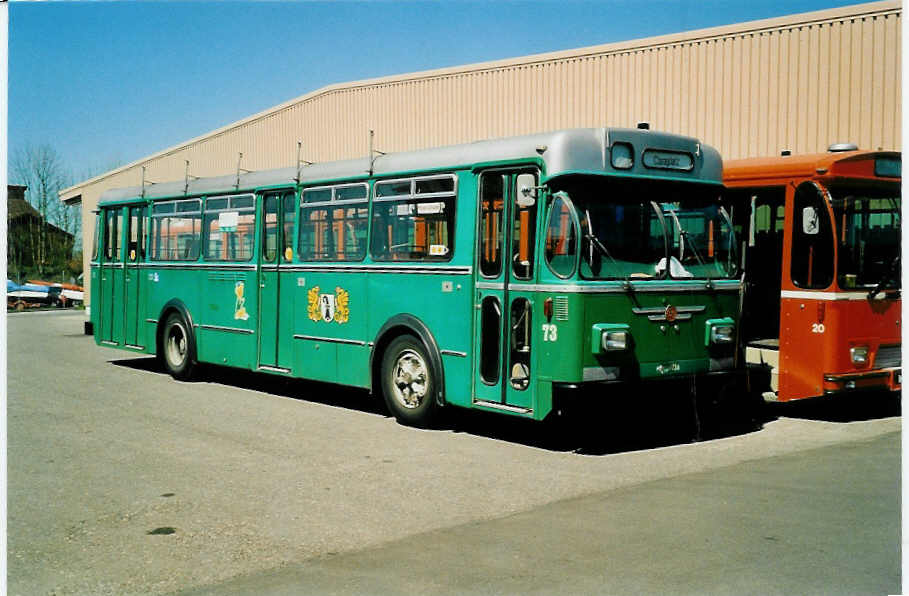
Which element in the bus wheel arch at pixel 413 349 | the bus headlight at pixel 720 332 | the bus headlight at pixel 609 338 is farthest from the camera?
the bus wheel arch at pixel 413 349

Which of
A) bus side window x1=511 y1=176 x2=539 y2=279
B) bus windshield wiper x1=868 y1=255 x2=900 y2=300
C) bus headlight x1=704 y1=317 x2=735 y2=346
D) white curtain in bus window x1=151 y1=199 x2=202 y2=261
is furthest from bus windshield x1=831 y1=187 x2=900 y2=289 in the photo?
white curtain in bus window x1=151 y1=199 x2=202 y2=261

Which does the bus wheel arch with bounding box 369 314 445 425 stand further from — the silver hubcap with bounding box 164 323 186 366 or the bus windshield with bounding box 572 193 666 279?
the silver hubcap with bounding box 164 323 186 366

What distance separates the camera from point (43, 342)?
842 inches

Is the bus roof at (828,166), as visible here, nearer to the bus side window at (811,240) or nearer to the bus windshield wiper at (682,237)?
the bus side window at (811,240)

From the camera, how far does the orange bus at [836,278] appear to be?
32.5ft

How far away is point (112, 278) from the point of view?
15719 mm

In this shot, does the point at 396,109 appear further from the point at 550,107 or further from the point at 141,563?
the point at 141,563

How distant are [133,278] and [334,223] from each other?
17.0 feet

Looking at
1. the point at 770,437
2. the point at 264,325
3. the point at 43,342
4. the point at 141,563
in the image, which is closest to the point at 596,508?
the point at 141,563

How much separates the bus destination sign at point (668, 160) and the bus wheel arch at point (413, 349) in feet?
8.49

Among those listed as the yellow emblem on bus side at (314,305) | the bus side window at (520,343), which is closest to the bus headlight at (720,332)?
the bus side window at (520,343)

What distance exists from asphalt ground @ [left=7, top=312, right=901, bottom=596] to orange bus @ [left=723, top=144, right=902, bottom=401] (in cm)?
58

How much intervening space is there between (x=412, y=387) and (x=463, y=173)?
7.05 ft

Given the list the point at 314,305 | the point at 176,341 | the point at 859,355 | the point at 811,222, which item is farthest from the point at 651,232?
the point at 176,341
